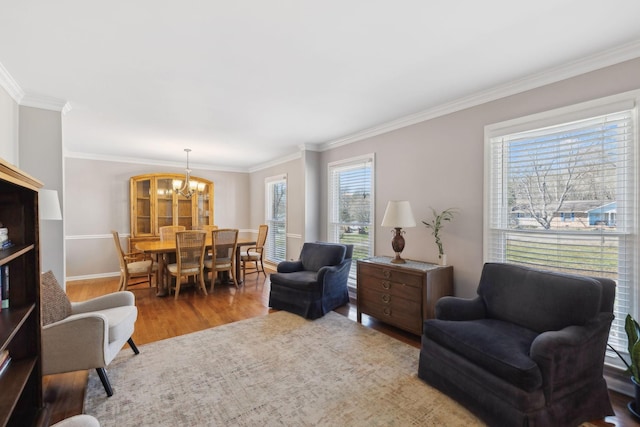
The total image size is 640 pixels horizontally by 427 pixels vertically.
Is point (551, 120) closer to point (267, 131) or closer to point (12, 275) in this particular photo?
point (267, 131)

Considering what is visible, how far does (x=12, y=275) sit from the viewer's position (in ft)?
5.06

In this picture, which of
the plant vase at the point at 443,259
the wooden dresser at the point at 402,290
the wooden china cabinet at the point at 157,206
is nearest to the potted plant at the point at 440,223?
the plant vase at the point at 443,259

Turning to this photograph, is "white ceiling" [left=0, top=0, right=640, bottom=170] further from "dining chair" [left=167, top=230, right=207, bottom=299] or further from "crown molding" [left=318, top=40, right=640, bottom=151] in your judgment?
"dining chair" [left=167, top=230, right=207, bottom=299]

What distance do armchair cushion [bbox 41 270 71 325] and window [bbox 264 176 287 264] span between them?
394 centimetres

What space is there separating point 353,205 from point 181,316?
280cm

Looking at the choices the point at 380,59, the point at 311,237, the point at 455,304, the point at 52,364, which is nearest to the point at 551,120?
the point at 380,59

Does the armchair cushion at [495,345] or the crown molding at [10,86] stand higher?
the crown molding at [10,86]

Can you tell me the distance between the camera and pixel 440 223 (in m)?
3.29

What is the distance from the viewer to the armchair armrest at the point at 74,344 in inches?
76.4

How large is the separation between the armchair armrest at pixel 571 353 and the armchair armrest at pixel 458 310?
0.59 meters

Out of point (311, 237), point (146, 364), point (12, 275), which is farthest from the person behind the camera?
point (311, 237)

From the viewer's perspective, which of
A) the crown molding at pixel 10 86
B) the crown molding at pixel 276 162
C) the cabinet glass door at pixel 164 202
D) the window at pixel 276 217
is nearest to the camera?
the crown molding at pixel 10 86

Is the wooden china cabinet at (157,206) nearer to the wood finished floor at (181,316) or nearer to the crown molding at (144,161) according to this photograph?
the crown molding at (144,161)

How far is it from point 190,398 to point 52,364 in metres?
0.93
